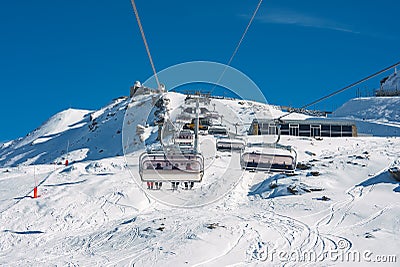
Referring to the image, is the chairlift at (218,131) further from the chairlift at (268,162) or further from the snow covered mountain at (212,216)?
the chairlift at (268,162)

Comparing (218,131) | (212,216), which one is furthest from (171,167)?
(218,131)

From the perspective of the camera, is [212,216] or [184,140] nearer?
[212,216]

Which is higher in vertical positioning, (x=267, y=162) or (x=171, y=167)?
(x=267, y=162)

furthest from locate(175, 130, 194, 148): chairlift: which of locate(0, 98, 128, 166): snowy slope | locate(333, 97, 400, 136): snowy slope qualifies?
locate(333, 97, 400, 136): snowy slope

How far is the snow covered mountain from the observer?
17.7 meters

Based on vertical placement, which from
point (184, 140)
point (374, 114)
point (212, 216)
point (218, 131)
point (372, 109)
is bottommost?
point (212, 216)

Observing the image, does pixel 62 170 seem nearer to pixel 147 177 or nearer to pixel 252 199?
pixel 252 199

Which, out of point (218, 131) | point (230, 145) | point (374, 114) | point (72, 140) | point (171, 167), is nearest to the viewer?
point (171, 167)

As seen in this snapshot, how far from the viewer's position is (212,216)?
23188 millimetres

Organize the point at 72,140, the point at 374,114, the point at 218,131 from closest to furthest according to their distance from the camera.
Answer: the point at 218,131
the point at 374,114
the point at 72,140

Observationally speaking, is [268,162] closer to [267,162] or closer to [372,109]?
[267,162]

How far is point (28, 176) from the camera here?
35.7 meters

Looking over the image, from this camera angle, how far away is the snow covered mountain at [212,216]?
1770cm

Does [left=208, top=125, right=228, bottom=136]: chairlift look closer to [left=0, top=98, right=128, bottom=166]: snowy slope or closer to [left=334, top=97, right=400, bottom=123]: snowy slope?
[left=0, top=98, right=128, bottom=166]: snowy slope
